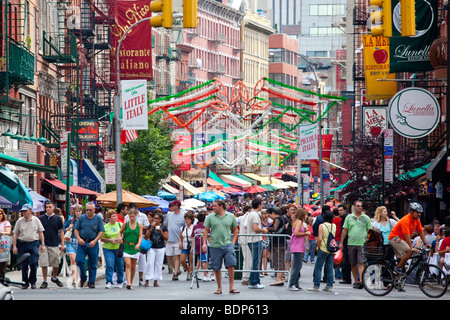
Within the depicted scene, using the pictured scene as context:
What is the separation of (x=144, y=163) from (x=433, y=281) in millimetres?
38900

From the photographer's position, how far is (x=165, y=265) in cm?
3319

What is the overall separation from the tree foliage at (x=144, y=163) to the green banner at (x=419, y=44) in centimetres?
2543

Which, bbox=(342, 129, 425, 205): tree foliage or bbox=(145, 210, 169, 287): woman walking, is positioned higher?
bbox=(342, 129, 425, 205): tree foliage

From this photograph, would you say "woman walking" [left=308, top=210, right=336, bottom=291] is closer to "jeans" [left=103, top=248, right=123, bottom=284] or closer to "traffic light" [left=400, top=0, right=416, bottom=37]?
"jeans" [left=103, top=248, right=123, bottom=284]

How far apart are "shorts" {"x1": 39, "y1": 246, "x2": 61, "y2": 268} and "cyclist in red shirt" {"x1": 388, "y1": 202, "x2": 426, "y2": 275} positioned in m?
6.57

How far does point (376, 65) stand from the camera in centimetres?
4453

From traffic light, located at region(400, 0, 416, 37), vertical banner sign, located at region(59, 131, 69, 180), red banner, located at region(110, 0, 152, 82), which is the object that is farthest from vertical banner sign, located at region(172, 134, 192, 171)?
traffic light, located at region(400, 0, 416, 37)

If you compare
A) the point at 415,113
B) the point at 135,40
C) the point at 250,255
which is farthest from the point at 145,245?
the point at 135,40

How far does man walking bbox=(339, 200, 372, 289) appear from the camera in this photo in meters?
22.3

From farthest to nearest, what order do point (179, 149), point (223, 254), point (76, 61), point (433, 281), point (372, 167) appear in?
point (179, 149) → point (76, 61) → point (372, 167) → point (433, 281) → point (223, 254)

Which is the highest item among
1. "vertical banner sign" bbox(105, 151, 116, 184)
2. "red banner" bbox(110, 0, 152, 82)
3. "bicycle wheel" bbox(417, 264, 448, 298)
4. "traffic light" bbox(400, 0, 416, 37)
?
"red banner" bbox(110, 0, 152, 82)

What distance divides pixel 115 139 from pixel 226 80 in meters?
94.2

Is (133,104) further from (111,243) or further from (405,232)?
(405,232)

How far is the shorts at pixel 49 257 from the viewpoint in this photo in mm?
21875
